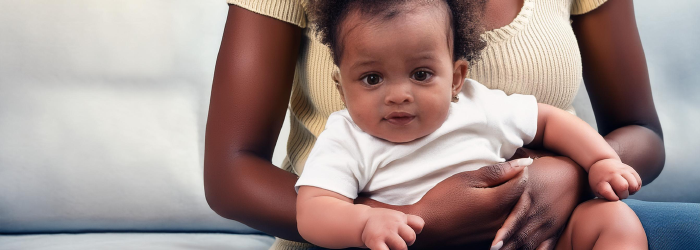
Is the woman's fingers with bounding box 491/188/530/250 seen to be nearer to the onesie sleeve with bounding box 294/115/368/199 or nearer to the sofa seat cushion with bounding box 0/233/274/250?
the onesie sleeve with bounding box 294/115/368/199

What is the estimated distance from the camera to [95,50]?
1505 millimetres

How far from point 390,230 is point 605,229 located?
31 cm

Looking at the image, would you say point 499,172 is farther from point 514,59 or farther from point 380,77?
point 514,59

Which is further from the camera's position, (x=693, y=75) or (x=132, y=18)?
(x=693, y=75)

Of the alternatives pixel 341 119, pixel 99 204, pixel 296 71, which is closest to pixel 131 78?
pixel 99 204

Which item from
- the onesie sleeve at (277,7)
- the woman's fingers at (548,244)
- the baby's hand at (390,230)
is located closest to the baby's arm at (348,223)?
the baby's hand at (390,230)

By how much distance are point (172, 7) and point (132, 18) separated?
0.11m

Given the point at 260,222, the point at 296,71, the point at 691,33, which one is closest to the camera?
the point at 260,222

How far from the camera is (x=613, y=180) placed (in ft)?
2.69

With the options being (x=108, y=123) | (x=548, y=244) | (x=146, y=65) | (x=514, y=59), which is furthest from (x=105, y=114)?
(x=548, y=244)

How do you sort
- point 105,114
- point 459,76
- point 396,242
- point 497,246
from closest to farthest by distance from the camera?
point 396,242 < point 497,246 < point 459,76 < point 105,114

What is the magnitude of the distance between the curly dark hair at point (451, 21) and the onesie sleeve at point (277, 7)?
0.12 metres

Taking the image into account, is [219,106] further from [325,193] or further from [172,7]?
[172,7]

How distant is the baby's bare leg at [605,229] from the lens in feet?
2.52
